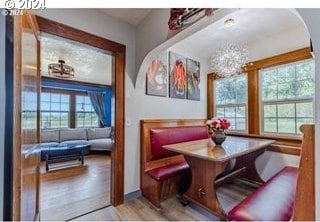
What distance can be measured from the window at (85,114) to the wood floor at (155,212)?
15.6 ft

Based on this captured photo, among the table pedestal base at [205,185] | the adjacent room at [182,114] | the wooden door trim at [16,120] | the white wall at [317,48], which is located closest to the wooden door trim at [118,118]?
the adjacent room at [182,114]

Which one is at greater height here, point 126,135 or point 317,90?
point 317,90

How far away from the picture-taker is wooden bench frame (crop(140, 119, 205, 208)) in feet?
7.80

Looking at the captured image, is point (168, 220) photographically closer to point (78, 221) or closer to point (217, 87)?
point (78, 221)

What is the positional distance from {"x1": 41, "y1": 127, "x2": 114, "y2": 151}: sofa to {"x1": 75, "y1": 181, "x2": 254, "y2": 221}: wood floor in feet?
9.08

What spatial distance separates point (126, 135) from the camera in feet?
8.34

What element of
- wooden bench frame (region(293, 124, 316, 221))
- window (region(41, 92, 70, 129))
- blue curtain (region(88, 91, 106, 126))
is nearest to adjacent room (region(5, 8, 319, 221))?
wooden bench frame (region(293, 124, 316, 221))

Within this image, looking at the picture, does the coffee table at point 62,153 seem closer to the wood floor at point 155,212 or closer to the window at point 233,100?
the wood floor at point 155,212

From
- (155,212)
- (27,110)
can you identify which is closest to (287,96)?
(155,212)

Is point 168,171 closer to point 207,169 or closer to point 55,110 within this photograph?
point 207,169

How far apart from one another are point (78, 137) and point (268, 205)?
5541mm

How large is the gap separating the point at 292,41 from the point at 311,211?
111 inches

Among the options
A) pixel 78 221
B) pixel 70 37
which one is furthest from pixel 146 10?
pixel 78 221

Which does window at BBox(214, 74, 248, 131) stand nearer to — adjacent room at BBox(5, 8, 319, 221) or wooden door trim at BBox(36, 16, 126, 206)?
adjacent room at BBox(5, 8, 319, 221)
